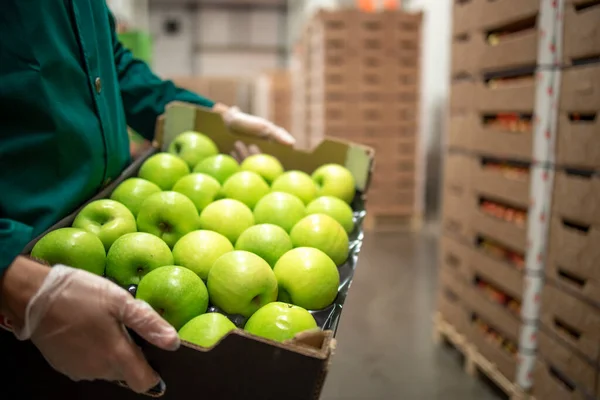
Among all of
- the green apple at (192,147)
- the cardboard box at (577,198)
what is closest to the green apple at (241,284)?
the green apple at (192,147)

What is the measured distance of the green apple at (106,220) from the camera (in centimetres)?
102

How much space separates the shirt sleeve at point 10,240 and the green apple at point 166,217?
29 cm

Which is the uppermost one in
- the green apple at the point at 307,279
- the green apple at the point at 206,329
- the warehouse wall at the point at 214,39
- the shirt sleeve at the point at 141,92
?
the warehouse wall at the point at 214,39

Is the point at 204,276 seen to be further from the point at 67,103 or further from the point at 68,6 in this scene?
the point at 68,6

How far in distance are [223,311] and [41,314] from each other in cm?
30

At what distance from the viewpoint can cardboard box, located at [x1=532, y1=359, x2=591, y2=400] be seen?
194 centimetres

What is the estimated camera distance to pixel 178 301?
87cm

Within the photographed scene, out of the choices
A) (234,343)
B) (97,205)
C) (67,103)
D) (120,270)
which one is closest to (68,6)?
(67,103)

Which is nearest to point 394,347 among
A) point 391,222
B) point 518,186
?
point 518,186

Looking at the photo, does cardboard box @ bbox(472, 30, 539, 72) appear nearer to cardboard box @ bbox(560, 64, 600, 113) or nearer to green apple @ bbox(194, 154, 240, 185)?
cardboard box @ bbox(560, 64, 600, 113)

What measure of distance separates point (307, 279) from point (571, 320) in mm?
1420

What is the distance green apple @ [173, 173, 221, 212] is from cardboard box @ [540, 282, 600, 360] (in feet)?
4.64

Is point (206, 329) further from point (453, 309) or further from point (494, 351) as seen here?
point (453, 309)

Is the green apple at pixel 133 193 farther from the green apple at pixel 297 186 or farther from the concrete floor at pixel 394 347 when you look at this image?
the concrete floor at pixel 394 347
